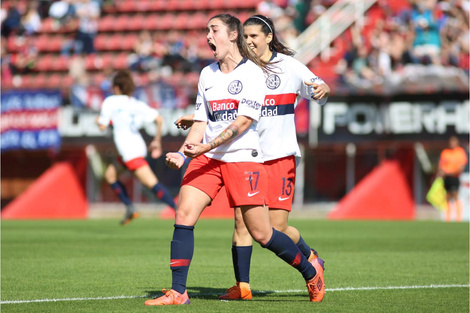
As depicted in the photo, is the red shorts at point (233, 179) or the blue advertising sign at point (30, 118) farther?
the blue advertising sign at point (30, 118)

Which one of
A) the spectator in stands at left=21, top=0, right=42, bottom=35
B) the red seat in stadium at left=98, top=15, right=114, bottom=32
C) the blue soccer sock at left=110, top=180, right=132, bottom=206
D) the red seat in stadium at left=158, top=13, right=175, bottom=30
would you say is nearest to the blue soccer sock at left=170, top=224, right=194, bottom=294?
the blue soccer sock at left=110, top=180, right=132, bottom=206

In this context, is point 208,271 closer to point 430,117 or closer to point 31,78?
point 430,117

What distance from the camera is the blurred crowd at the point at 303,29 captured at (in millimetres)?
21750

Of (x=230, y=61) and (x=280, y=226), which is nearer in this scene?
(x=230, y=61)

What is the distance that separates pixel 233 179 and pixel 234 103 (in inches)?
22.6

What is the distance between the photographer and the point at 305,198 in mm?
22438

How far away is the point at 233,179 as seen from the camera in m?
6.50

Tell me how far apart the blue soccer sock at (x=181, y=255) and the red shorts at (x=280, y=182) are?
865 mm

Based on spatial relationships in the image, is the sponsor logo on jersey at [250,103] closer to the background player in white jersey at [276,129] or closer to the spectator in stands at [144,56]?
the background player in white jersey at [276,129]

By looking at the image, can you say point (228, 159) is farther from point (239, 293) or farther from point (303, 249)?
point (303, 249)

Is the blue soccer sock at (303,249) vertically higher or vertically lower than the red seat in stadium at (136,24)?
lower

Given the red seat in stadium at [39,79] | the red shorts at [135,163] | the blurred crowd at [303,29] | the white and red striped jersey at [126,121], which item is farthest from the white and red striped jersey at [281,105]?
the red seat in stadium at [39,79]

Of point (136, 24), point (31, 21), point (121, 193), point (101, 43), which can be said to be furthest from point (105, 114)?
point (31, 21)

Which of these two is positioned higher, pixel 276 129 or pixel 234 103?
pixel 234 103
